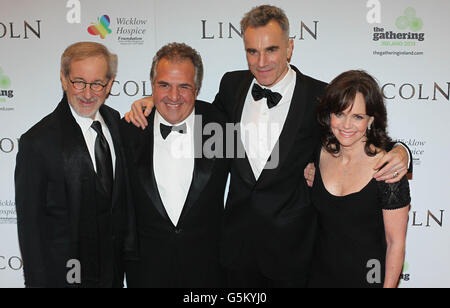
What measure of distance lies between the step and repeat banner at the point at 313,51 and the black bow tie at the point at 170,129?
2.59 feet

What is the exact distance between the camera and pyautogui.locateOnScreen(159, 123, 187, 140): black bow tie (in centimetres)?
231

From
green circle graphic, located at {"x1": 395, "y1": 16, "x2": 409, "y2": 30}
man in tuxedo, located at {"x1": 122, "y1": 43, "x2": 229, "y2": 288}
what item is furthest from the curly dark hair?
green circle graphic, located at {"x1": 395, "y1": 16, "x2": 409, "y2": 30}

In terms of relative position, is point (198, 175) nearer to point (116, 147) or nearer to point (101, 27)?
point (116, 147)

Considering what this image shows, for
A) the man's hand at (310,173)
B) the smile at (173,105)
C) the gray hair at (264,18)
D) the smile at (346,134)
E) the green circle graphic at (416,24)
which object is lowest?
the man's hand at (310,173)

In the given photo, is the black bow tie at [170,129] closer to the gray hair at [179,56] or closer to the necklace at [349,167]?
the gray hair at [179,56]

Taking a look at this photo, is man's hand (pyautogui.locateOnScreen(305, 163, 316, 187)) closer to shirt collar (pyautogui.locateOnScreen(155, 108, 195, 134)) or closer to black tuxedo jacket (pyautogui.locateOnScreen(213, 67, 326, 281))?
black tuxedo jacket (pyautogui.locateOnScreen(213, 67, 326, 281))

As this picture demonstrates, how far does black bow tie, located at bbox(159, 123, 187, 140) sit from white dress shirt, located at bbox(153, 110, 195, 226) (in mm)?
23

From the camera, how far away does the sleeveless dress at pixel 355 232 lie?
2.02 meters

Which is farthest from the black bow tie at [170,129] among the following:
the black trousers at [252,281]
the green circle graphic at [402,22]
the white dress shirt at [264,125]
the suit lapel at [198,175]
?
the green circle graphic at [402,22]

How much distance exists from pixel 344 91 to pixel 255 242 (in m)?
1.00

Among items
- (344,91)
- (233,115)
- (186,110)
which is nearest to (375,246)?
(344,91)

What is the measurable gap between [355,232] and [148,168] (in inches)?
46.7

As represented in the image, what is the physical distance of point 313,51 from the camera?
9.66 feet

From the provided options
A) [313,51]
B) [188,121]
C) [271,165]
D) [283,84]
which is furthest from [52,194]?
[313,51]
